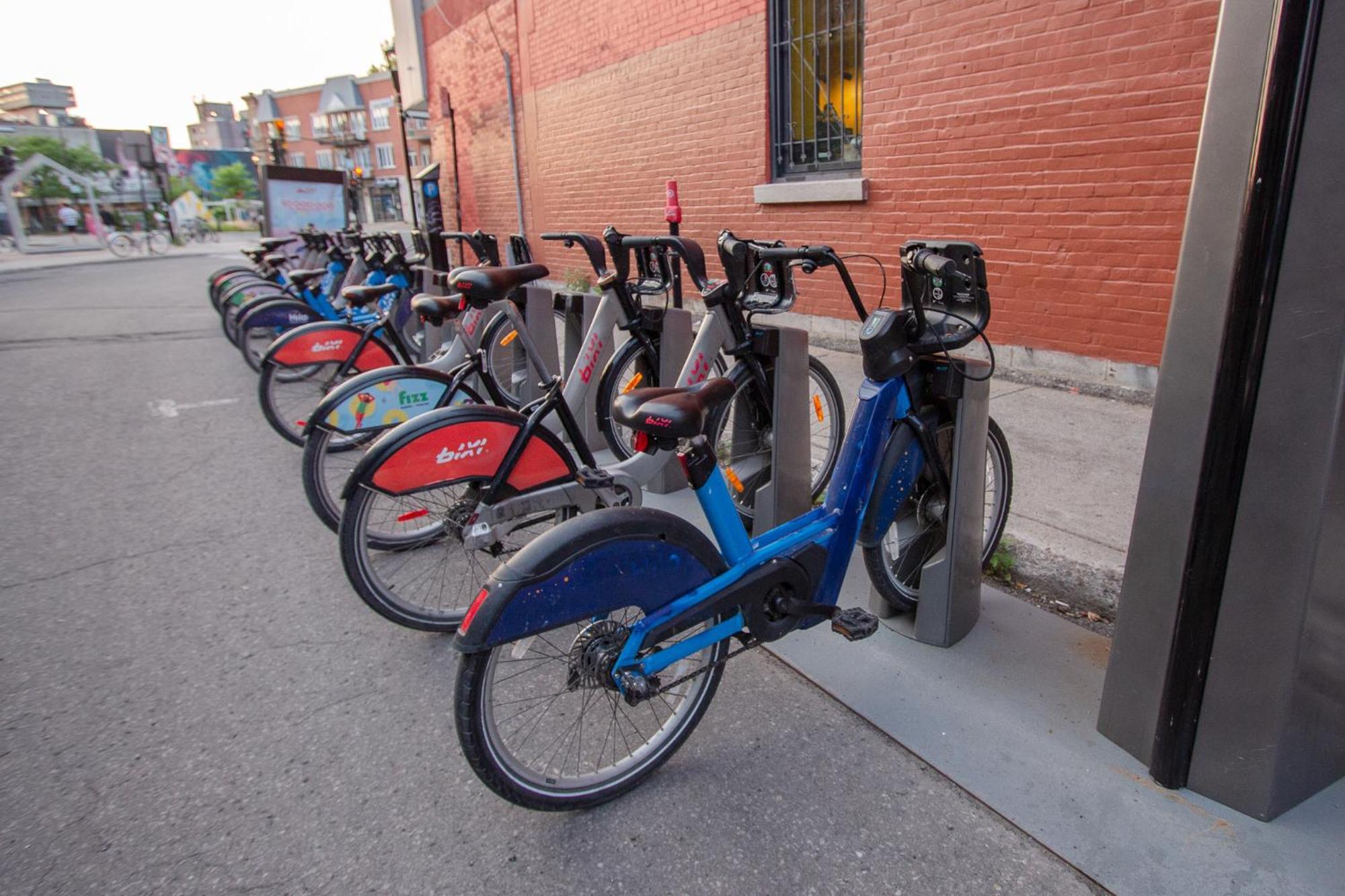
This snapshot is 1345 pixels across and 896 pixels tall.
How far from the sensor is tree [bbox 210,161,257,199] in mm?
82000

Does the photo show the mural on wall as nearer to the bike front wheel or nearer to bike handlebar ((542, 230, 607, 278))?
bike handlebar ((542, 230, 607, 278))

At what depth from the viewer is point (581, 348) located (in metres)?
4.51

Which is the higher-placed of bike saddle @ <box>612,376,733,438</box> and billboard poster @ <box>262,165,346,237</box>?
billboard poster @ <box>262,165,346,237</box>

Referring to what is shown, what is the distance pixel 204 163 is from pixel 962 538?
337 ft

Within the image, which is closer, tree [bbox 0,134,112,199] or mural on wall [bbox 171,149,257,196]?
tree [bbox 0,134,112,199]

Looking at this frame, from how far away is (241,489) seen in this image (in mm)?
4848

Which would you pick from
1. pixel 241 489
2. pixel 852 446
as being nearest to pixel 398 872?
pixel 852 446

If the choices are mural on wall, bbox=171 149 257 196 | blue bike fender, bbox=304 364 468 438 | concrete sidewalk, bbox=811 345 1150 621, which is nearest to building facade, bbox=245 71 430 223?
mural on wall, bbox=171 149 257 196

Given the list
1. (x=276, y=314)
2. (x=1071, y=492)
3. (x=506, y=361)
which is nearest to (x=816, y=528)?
(x=1071, y=492)

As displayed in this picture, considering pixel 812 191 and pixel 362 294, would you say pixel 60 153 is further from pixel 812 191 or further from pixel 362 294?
pixel 812 191

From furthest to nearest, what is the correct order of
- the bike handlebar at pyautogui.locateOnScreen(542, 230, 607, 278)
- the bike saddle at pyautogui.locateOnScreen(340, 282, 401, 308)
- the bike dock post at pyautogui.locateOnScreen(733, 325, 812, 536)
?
the bike saddle at pyautogui.locateOnScreen(340, 282, 401, 308) → the bike handlebar at pyautogui.locateOnScreen(542, 230, 607, 278) → the bike dock post at pyautogui.locateOnScreen(733, 325, 812, 536)

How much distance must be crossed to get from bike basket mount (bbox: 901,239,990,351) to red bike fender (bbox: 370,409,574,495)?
1.48 meters

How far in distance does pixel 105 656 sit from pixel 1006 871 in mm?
3232

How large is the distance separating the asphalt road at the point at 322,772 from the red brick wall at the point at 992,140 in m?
3.66
